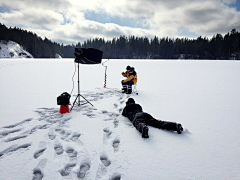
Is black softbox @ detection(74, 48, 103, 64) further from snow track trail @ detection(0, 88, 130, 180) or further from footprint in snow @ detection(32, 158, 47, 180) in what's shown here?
footprint in snow @ detection(32, 158, 47, 180)

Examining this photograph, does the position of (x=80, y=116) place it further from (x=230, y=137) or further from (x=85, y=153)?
(x=230, y=137)

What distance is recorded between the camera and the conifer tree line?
6300cm

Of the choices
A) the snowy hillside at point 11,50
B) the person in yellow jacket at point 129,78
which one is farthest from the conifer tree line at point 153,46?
the person in yellow jacket at point 129,78

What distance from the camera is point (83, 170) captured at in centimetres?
204

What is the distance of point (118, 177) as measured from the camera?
6.33 ft

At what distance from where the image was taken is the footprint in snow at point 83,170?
6.38 feet

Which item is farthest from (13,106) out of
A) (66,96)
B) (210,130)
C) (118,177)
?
(210,130)

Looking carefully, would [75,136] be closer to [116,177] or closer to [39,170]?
[39,170]

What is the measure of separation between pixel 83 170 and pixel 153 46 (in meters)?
89.9

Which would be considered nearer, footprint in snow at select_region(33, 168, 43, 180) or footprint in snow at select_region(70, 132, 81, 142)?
footprint in snow at select_region(33, 168, 43, 180)

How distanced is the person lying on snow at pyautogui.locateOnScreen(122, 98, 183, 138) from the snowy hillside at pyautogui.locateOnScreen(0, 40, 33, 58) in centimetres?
7191

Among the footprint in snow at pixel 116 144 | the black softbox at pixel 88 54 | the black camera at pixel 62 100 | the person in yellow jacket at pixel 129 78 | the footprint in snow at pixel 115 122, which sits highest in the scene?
the black softbox at pixel 88 54

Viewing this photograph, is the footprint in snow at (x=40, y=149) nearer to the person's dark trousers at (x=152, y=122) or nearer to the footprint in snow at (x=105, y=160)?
the footprint in snow at (x=105, y=160)

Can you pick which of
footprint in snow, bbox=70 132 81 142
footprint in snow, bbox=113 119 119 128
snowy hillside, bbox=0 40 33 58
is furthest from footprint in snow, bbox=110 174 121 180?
snowy hillside, bbox=0 40 33 58
